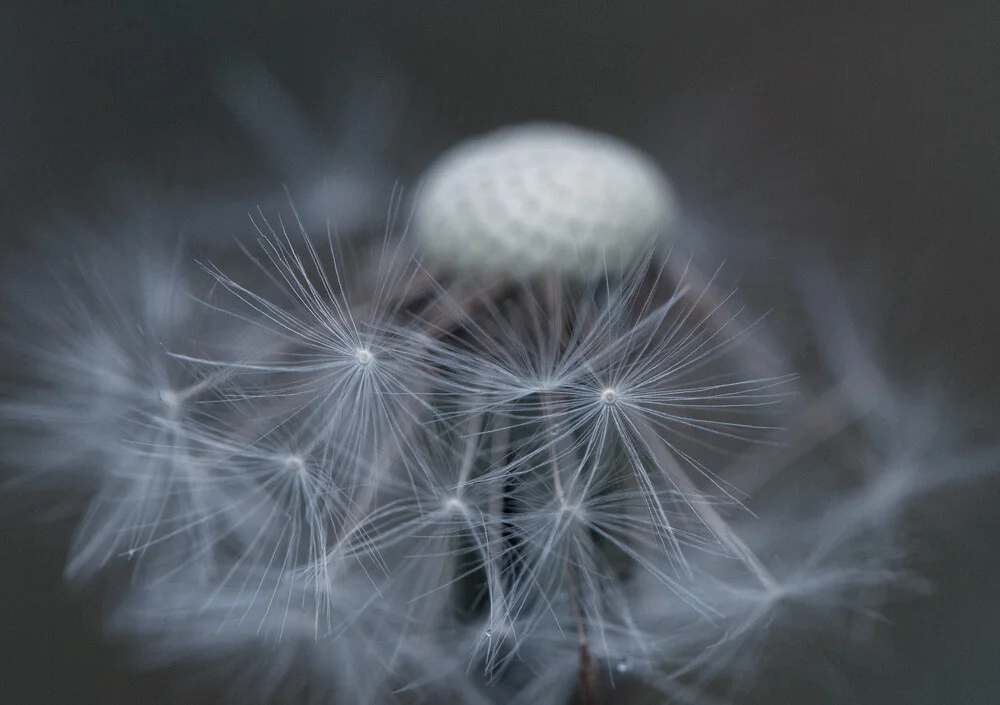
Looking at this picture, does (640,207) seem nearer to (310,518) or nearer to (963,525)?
Answer: (310,518)

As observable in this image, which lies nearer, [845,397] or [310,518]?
[310,518]

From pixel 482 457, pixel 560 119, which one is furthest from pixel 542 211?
pixel 560 119

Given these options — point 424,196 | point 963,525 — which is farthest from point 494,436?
point 963,525

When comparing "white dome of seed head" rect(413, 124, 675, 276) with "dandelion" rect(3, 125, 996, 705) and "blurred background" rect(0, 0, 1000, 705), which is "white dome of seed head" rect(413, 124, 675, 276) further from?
"blurred background" rect(0, 0, 1000, 705)

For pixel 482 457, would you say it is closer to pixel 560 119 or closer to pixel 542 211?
pixel 542 211

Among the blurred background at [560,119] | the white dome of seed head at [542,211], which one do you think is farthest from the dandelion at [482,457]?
the blurred background at [560,119]

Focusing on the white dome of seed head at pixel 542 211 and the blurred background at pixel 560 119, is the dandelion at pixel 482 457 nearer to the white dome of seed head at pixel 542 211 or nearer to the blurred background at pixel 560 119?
the white dome of seed head at pixel 542 211

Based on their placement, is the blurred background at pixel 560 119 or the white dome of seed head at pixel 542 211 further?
the blurred background at pixel 560 119
